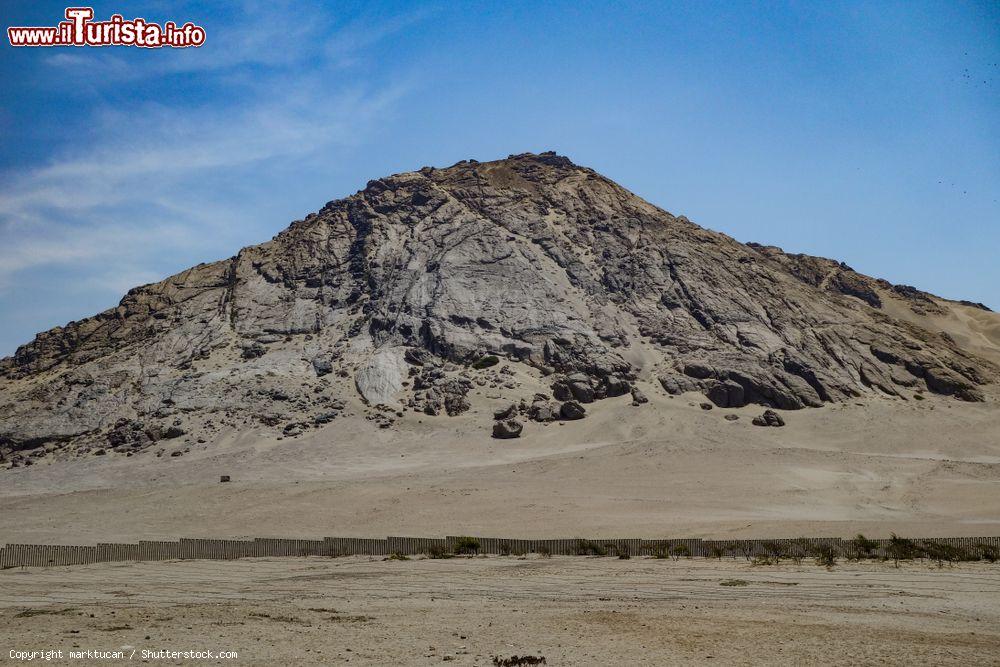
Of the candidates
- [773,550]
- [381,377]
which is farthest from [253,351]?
[773,550]

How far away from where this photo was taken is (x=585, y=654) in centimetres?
1470

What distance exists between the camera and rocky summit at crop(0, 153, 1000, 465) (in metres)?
69.2

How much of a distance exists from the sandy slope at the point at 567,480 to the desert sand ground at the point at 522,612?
10992 millimetres

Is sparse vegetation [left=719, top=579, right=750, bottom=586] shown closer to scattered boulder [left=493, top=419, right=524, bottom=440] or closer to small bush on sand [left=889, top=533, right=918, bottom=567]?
small bush on sand [left=889, top=533, right=918, bottom=567]

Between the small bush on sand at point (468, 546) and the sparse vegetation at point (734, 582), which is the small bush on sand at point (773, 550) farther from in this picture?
the small bush on sand at point (468, 546)

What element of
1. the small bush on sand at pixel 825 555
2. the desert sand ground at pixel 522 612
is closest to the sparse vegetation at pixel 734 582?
the desert sand ground at pixel 522 612

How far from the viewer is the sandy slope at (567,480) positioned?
135ft

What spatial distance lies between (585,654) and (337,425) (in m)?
52.7

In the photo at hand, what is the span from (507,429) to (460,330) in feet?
57.6

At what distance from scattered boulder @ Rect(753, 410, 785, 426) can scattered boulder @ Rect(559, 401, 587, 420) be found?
1314 centimetres

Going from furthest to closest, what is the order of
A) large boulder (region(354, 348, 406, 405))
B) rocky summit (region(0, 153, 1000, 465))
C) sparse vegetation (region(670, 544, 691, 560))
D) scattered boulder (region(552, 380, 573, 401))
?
large boulder (region(354, 348, 406, 405)), rocky summit (region(0, 153, 1000, 465)), scattered boulder (region(552, 380, 573, 401)), sparse vegetation (region(670, 544, 691, 560))

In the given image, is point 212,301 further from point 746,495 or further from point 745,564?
point 745,564

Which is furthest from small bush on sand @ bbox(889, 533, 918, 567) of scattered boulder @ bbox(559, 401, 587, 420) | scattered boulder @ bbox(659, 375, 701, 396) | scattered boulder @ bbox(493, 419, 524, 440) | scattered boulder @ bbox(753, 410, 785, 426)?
scattered boulder @ bbox(659, 375, 701, 396)

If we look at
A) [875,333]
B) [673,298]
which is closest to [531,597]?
[673,298]
